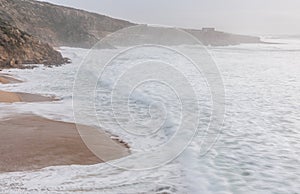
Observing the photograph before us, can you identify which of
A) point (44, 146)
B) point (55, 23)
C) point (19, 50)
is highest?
point (55, 23)

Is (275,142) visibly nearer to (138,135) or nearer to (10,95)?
(138,135)

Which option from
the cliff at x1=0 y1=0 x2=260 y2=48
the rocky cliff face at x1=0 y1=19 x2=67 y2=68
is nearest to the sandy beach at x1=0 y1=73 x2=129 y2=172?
the rocky cliff face at x1=0 y1=19 x2=67 y2=68

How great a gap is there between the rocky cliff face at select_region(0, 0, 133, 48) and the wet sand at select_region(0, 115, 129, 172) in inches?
1397

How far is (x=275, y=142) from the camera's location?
5.62m

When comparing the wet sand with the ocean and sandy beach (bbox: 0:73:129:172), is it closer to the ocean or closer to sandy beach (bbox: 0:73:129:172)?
sandy beach (bbox: 0:73:129:172)

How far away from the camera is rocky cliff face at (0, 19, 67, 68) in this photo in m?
17.7

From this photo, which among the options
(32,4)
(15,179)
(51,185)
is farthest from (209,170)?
(32,4)

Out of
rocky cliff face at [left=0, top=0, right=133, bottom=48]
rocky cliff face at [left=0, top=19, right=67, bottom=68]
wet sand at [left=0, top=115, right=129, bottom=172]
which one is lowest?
wet sand at [left=0, top=115, right=129, bottom=172]

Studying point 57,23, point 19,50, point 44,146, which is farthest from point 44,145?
point 57,23

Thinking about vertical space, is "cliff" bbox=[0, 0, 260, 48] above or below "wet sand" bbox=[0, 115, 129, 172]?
above

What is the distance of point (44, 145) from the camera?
203 inches

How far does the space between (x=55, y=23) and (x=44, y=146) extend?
48371mm

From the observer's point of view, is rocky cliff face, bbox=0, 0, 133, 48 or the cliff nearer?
the cliff

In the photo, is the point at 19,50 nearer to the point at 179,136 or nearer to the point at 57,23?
the point at 179,136
